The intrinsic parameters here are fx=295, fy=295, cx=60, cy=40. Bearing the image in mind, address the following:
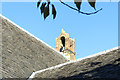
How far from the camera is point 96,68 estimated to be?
29.4ft

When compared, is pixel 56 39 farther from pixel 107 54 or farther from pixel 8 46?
pixel 107 54

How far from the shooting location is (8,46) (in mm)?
12953

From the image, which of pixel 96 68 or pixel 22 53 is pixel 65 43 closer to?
pixel 22 53

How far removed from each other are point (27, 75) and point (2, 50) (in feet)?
4.75

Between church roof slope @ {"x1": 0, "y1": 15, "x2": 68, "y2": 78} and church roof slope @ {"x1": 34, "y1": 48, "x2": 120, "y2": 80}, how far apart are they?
1.01 metres

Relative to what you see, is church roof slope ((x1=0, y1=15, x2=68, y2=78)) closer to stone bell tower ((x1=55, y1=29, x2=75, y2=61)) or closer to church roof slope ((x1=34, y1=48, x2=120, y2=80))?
church roof slope ((x1=34, y1=48, x2=120, y2=80))

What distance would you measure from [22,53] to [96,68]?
5.51m

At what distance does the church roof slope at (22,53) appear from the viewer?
38.1ft

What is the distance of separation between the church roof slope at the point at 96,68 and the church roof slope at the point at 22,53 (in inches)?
39.6

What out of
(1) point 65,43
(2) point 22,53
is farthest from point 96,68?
(1) point 65,43

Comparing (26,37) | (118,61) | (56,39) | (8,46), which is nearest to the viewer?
(118,61)

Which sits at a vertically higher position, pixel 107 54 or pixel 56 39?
pixel 107 54

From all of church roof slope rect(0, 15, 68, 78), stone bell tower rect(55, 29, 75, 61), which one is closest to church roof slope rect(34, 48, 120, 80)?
church roof slope rect(0, 15, 68, 78)

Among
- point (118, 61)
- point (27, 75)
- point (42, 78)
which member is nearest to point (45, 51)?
point (27, 75)
